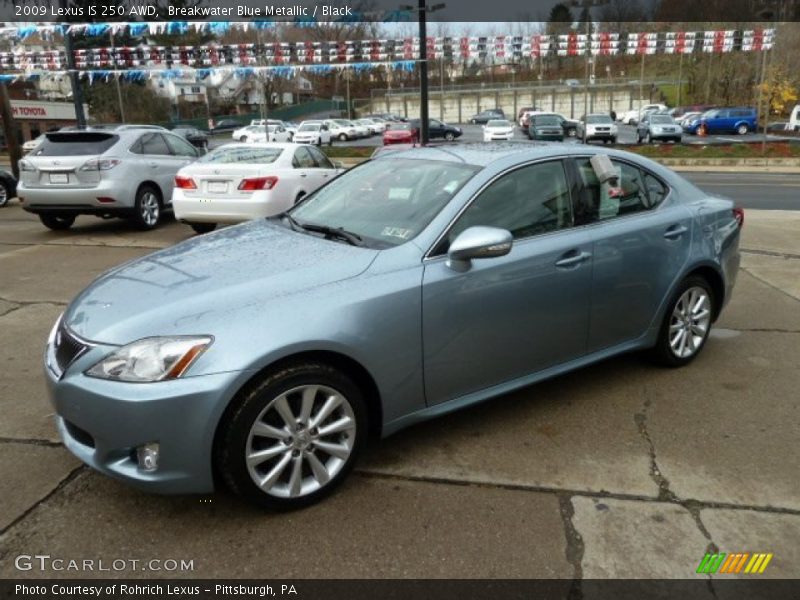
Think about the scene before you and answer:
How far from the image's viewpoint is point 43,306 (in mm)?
5926

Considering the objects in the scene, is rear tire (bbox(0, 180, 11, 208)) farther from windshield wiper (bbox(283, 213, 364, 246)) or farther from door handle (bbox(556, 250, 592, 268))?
door handle (bbox(556, 250, 592, 268))

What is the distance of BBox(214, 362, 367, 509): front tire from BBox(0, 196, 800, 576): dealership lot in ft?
0.44

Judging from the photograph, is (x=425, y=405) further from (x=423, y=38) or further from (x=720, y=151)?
(x=720, y=151)

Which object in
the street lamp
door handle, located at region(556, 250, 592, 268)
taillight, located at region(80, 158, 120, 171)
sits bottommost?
door handle, located at region(556, 250, 592, 268)

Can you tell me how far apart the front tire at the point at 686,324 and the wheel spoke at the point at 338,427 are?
238cm

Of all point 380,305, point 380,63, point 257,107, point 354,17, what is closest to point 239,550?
point 380,305

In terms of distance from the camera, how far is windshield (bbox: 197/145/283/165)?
28.8 ft

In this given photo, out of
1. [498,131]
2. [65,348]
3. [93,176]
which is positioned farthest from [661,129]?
[65,348]

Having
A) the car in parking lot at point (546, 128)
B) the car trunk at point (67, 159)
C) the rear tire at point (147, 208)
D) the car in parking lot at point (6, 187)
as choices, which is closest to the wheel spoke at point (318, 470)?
the car trunk at point (67, 159)

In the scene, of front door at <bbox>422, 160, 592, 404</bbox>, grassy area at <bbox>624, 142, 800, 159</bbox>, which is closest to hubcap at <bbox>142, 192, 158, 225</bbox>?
front door at <bbox>422, 160, 592, 404</bbox>

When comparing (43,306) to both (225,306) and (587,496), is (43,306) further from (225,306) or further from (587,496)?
(587,496)

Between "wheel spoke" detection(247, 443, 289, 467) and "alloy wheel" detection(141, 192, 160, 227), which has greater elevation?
"wheel spoke" detection(247, 443, 289, 467)

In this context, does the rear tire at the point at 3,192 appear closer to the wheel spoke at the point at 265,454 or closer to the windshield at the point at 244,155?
the windshield at the point at 244,155

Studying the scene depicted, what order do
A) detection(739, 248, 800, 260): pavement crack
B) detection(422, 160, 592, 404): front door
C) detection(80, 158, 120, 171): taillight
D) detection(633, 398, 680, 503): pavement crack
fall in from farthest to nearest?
1. detection(80, 158, 120, 171): taillight
2. detection(739, 248, 800, 260): pavement crack
3. detection(422, 160, 592, 404): front door
4. detection(633, 398, 680, 503): pavement crack
